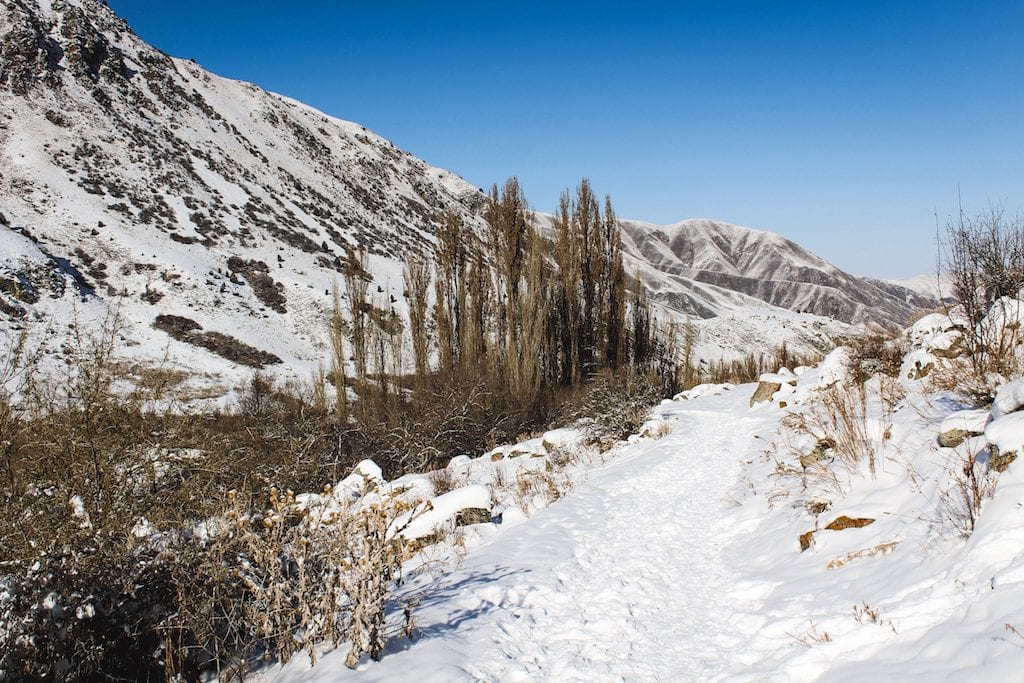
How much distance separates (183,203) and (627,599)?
128 ft

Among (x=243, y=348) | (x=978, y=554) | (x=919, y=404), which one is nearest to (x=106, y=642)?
(x=978, y=554)

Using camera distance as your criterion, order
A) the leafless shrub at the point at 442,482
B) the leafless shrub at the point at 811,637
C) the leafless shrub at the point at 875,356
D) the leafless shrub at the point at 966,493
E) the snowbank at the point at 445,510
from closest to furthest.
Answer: the leafless shrub at the point at 811,637, the leafless shrub at the point at 966,493, the snowbank at the point at 445,510, the leafless shrub at the point at 442,482, the leafless shrub at the point at 875,356

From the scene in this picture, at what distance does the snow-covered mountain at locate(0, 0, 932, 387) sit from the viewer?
25203 mm

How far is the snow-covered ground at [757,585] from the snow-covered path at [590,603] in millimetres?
14

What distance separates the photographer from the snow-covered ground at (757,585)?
2605 mm

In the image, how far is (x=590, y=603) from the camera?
12.8 feet

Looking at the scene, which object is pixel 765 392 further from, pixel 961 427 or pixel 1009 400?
pixel 1009 400

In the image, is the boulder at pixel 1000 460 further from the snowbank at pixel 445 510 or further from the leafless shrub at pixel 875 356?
the leafless shrub at pixel 875 356

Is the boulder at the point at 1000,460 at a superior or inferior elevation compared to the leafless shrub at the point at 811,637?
superior

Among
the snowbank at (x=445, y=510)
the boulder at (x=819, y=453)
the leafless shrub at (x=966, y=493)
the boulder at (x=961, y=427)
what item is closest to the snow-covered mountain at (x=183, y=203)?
the boulder at (x=819, y=453)

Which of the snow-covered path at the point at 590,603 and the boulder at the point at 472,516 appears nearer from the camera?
the snow-covered path at the point at 590,603

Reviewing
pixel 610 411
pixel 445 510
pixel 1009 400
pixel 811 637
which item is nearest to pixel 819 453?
pixel 1009 400

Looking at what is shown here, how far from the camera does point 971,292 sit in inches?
240

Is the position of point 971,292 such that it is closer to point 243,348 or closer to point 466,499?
point 466,499
